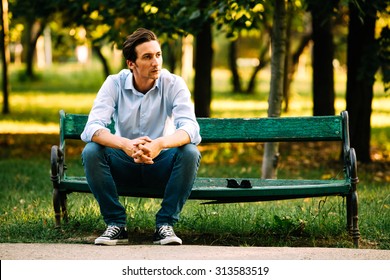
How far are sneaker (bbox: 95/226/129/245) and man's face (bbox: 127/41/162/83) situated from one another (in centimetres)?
115

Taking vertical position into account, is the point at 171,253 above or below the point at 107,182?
below

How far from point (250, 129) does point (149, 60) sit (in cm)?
133

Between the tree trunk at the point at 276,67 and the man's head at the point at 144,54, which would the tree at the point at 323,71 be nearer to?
the tree trunk at the point at 276,67

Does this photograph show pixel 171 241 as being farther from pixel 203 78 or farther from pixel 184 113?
pixel 203 78

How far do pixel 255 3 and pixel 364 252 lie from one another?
3906 millimetres

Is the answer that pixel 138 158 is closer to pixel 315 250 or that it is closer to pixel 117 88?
pixel 117 88

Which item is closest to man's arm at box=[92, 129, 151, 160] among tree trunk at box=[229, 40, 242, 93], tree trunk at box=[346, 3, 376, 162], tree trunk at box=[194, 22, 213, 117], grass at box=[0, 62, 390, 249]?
grass at box=[0, 62, 390, 249]

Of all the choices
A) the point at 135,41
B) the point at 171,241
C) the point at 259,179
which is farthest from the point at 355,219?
the point at 135,41

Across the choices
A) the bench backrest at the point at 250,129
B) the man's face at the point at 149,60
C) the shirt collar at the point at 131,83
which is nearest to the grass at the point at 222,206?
the bench backrest at the point at 250,129

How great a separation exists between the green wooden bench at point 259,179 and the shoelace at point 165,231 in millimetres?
284

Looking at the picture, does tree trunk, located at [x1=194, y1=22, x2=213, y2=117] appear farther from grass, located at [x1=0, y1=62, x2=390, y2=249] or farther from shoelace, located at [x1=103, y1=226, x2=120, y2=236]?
shoelace, located at [x1=103, y1=226, x2=120, y2=236]

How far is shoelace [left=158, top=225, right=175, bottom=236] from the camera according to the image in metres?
6.10

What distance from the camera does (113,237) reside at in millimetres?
6168

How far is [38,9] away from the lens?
14.0m
